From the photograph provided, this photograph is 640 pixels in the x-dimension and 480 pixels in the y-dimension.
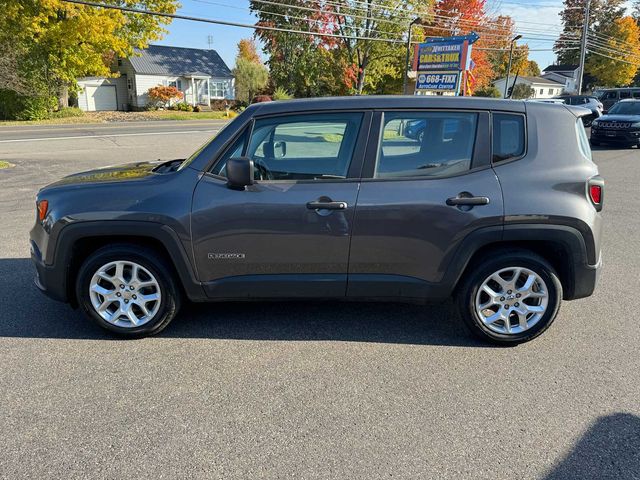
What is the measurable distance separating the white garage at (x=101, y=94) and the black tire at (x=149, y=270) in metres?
46.0

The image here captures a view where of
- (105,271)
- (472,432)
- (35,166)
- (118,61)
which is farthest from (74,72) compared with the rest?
(472,432)

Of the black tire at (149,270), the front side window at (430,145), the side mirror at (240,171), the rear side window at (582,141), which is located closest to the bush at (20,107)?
the black tire at (149,270)

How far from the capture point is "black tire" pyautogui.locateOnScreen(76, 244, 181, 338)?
12.0 feet

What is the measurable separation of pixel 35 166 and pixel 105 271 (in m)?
10.9

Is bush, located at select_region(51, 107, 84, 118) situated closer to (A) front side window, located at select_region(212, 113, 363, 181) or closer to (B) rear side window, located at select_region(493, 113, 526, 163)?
(A) front side window, located at select_region(212, 113, 363, 181)

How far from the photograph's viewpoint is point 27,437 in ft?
8.81

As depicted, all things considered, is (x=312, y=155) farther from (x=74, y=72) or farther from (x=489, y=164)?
(x=74, y=72)

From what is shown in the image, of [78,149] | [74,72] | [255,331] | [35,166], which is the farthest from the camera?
[74,72]

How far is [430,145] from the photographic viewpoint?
3605 millimetres

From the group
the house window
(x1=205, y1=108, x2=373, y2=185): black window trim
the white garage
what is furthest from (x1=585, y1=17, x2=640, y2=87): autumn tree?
(x1=205, y1=108, x2=373, y2=185): black window trim

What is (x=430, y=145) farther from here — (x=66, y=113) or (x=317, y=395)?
(x=66, y=113)

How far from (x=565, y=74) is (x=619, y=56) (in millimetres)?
13108

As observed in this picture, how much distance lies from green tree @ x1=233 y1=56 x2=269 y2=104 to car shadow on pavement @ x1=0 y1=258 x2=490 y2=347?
4657 cm

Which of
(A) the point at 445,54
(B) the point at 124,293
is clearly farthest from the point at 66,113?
(B) the point at 124,293
